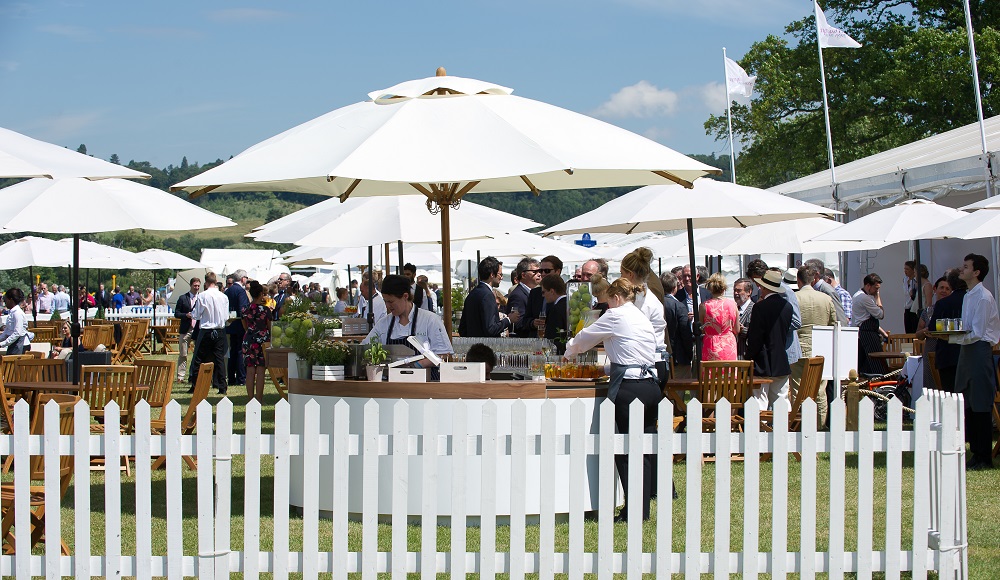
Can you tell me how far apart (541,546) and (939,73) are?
101 ft

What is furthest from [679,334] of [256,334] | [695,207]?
[256,334]

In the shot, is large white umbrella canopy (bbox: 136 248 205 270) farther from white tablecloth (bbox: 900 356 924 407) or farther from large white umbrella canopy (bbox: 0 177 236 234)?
white tablecloth (bbox: 900 356 924 407)

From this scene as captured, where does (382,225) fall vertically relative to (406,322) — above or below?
above

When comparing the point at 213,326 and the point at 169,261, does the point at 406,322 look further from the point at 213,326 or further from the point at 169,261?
the point at 169,261

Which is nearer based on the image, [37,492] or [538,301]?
[37,492]

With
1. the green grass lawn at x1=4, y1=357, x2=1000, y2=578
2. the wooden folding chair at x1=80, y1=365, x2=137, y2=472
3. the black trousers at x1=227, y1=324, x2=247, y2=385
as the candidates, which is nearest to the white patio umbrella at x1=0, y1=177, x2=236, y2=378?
the wooden folding chair at x1=80, y1=365, x2=137, y2=472

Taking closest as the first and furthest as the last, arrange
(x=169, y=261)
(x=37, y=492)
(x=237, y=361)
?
1. (x=37, y=492)
2. (x=237, y=361)
3. (x=169, y=261)

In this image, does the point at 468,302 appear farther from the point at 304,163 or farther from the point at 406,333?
the point at 304,163

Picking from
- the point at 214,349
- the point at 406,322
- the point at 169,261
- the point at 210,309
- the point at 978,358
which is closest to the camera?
the point at 406,322

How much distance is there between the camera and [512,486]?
5141 millimetres

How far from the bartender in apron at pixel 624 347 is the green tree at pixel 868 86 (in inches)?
Answer: 1103

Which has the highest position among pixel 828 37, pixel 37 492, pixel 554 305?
pixel 828 37

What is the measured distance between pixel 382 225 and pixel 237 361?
22.4 ft

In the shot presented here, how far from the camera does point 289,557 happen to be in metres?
5.25
